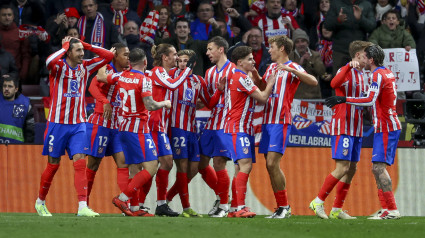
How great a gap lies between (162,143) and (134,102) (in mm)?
762

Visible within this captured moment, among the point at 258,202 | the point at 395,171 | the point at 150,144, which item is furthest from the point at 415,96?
the point at 150,144

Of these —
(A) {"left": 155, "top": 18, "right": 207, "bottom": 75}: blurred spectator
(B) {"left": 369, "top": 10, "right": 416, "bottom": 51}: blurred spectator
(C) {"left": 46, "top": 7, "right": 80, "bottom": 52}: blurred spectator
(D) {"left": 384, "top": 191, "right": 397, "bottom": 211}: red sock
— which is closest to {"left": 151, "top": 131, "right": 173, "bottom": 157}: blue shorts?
(D) {"left": 384, "top": 191, "right": 397, "bottom": 211}: red sock

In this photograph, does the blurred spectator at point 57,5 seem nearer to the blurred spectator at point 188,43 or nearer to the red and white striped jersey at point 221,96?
the blurred spectator at point 188,43

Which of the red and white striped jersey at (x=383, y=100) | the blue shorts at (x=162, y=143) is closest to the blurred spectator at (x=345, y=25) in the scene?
the red and white striped jersey at (x=383, y=100)

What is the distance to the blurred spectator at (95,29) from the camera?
59.0 ft

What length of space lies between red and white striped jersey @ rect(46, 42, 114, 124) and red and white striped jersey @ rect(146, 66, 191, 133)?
99 cm

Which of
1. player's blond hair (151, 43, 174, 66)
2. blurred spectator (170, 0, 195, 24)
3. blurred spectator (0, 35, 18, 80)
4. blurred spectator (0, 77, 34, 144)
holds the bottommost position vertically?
blurred spectator (0, 77, 34, 144)

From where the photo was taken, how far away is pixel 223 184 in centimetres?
1316

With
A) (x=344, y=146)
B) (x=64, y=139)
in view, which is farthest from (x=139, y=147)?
(x=344, y=146)

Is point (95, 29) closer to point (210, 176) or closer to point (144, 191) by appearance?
point (144, 191)

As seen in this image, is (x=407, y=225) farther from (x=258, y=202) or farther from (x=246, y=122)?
(x=258, y=202)

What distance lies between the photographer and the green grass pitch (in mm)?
9695

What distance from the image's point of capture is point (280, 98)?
1260 cm

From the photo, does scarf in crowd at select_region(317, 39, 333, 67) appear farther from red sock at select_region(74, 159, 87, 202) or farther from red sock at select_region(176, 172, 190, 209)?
red sock at select_region(74, 159, 87, 202)
